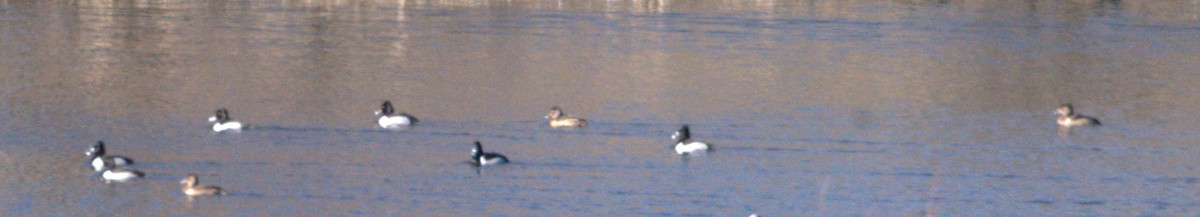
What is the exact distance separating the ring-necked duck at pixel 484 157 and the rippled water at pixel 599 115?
12cm

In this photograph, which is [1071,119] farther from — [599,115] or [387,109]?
[387,109]

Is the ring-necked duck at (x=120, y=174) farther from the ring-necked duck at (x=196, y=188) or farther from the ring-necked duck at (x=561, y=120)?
the ring-necked duck at (x=561, y=120)

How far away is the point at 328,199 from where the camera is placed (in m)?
12.1

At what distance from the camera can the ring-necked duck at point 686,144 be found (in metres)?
14.3

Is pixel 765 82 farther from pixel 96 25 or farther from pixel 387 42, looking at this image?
pixel 96 25

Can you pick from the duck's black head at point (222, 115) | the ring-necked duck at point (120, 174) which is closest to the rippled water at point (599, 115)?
the ring-necked duck at point (120, 174)

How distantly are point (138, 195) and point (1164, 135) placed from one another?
8.26 meters

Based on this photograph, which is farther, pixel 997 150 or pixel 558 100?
pixel 558 100

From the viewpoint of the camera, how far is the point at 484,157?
44.4 ft

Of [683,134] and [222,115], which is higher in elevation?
[222,115]

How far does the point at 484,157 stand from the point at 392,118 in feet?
7.27

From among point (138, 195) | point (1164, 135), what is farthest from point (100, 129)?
point (1164, 135)

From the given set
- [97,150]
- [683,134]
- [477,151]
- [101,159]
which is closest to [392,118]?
[477,151]

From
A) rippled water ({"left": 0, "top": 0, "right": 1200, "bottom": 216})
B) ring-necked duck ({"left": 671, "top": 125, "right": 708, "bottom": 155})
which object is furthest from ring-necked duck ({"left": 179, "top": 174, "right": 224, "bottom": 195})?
ring-necked duck ({"left": 671, "top": 125, "right": 708, "bottom": 155})
